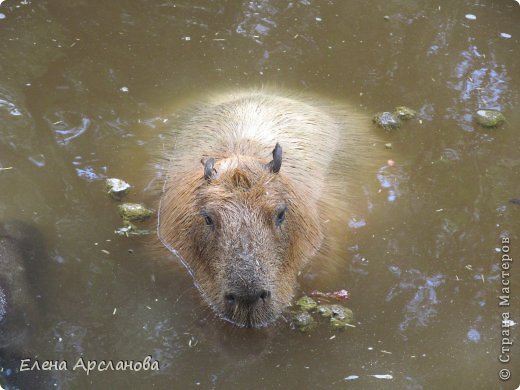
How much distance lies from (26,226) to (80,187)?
27.4 inches

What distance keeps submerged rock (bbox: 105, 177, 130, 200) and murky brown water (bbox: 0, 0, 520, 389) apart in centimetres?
12

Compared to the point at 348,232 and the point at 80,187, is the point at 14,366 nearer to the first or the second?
the point at 80,187

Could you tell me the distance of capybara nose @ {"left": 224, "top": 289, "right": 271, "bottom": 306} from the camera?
447 centimetres

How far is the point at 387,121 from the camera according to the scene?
7.24 metres

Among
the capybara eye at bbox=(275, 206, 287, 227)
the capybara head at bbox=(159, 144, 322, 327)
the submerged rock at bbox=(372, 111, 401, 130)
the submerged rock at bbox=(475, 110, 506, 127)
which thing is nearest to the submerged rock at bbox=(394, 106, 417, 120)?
the submerged rock at bbox=(372, 111, 401, 130)

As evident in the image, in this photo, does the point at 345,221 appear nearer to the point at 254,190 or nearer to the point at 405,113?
the point at 254,190

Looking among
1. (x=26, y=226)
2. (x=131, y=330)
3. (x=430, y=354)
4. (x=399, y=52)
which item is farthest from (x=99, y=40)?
(x=430, y=354)

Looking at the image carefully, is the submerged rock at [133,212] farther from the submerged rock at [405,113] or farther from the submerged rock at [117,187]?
the submerged rock at [405,113]

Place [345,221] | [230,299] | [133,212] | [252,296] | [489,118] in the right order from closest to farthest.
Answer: [252,296] → [230,299] → [133,212] → [345,221] → [489,118]

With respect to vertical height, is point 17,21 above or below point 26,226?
above

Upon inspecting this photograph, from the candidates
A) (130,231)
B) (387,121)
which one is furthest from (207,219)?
(387,121)

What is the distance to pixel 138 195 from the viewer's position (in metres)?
6.24

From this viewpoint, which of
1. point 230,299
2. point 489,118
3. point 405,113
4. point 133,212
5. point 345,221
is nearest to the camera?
point 230,299

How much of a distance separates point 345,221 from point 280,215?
123cm
